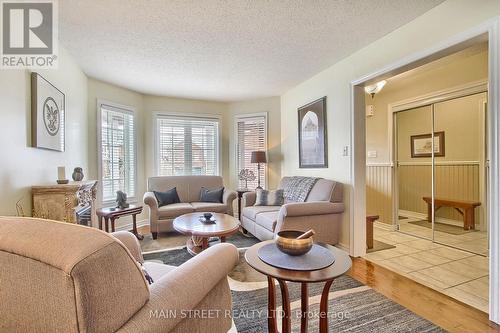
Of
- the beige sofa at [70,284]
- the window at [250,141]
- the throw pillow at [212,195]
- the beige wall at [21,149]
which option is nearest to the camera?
the beige sofa at [70,284]

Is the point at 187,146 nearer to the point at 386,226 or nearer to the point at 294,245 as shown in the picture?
the point at 386,226

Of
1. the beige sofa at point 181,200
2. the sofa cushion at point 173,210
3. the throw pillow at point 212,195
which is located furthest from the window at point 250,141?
the sofa cushion at point 173,210

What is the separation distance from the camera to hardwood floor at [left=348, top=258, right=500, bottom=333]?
5.74ft

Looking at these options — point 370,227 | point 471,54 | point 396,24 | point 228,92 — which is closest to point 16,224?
point 396,24

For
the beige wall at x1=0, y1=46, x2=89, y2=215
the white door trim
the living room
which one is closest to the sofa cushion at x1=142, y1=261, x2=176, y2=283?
the living room

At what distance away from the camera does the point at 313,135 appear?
3914mm

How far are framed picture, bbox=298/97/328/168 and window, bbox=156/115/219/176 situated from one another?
1.97 metres

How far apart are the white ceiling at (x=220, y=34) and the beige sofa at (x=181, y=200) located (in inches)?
69.7

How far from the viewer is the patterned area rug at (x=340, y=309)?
1.71 metres

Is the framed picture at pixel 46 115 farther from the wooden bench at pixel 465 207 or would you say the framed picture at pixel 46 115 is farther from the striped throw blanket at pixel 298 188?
the wooden bench at pixel 465 207

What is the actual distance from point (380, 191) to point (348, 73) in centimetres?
234

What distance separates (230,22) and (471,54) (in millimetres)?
3067

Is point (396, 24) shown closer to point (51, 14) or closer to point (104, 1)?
point (104, 1)

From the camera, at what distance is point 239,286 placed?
7.52 ft
